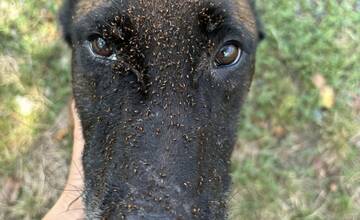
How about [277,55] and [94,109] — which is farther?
[277,55]

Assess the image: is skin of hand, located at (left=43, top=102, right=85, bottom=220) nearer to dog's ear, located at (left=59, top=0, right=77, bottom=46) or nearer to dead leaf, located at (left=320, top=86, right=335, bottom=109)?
dog's ear, located at (left=59, top=0, right=77, bottom=46)

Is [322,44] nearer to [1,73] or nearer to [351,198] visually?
[351,198]

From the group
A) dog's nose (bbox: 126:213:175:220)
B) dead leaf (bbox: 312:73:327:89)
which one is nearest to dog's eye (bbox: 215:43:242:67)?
dog's nose (bbox: 126:213:175:220)

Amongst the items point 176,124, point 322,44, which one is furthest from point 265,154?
point 176,124

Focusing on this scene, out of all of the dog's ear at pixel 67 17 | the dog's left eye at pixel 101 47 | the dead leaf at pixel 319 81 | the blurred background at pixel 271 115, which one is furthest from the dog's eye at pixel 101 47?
the dead leaf at pixel 319 81

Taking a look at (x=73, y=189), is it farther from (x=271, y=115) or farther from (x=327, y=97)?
(x=327, y=97)

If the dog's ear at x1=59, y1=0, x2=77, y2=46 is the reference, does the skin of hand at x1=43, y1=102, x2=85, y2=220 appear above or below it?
below
